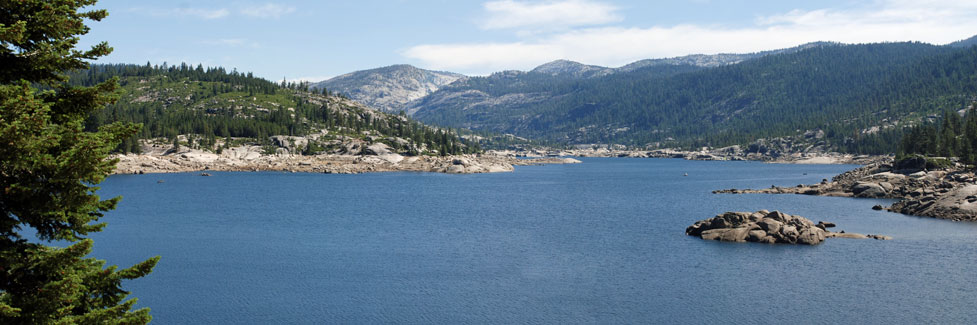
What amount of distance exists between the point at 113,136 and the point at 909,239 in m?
88.5

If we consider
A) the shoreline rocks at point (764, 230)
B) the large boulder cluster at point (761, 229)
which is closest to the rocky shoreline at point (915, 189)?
the shoreline rocks at point (764, 230)

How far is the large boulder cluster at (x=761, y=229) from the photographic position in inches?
3169

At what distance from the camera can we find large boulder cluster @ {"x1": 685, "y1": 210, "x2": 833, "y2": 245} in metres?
80.5

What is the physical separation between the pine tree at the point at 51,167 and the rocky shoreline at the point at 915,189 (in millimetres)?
109468

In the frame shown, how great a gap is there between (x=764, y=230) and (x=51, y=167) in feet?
257

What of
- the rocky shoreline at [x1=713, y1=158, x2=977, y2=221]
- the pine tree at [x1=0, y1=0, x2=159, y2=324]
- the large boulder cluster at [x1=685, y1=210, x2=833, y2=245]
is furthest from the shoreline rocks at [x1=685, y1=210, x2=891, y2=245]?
the pine tree at [x1=0, y1=0, x2=159, y2=324]

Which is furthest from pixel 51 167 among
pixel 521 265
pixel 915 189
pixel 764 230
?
pixel 915 189

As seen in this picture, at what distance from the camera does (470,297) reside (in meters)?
56.6

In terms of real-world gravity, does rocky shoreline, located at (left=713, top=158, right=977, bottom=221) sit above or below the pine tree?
below

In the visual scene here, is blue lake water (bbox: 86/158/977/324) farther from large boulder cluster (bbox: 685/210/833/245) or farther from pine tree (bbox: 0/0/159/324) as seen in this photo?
pine tree (bbox: 0/0/159/324)

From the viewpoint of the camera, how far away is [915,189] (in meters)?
127

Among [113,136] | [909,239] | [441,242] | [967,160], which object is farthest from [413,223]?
[967,160]

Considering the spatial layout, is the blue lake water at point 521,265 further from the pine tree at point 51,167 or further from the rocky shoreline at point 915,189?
the pine tree at point 51,167

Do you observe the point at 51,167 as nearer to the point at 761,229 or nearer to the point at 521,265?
the point at 521,265
